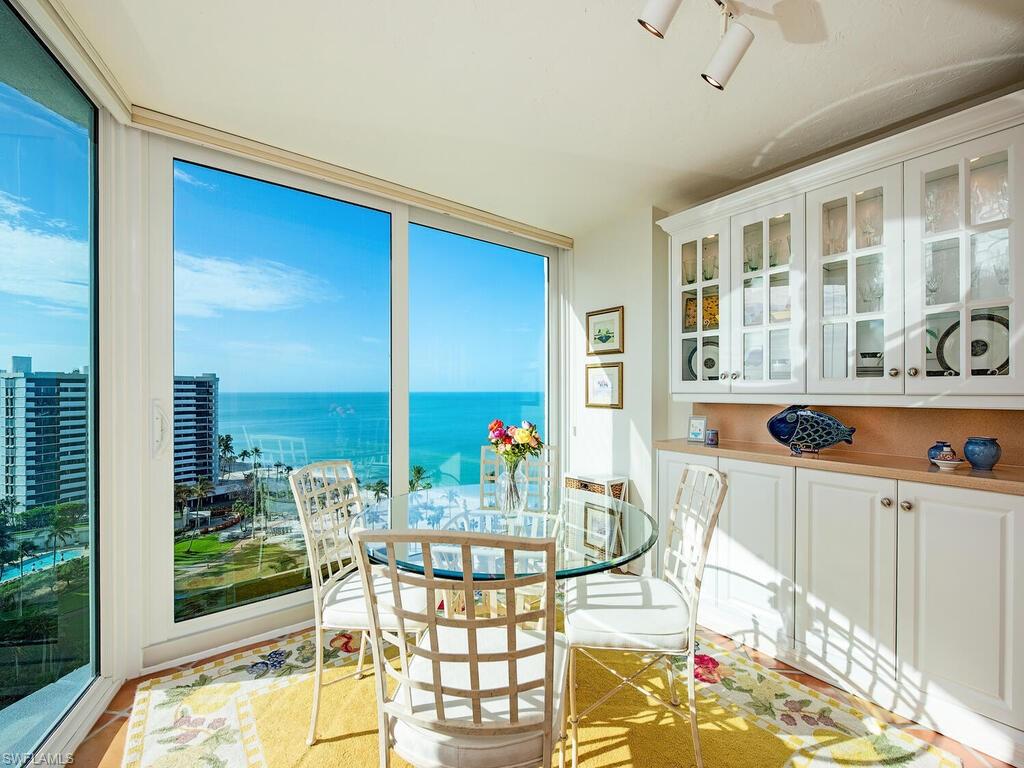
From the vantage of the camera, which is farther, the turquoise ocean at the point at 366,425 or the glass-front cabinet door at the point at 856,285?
the turquoise ocean at the point at 366,425

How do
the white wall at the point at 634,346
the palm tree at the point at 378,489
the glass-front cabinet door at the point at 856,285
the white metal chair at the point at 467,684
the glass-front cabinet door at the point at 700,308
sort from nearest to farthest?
1. the white metal chair at the point at 467,684
2. the glass-front cabinet door at the point at 856,285
3. the glass-front cabinet door at the point at 700,308
4. the palm tree at the point at 378,489
5. the white wall at the point at 634,346

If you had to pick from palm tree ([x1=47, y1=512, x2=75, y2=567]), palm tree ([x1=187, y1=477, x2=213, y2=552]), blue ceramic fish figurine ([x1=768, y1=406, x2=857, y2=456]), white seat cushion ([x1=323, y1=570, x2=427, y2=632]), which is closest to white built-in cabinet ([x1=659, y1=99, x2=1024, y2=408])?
blue ceramic fish figurine ([x1=768, y1=406, x2=857, y2=456])

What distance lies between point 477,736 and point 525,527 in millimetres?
1003

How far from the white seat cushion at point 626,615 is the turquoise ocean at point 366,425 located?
162cm

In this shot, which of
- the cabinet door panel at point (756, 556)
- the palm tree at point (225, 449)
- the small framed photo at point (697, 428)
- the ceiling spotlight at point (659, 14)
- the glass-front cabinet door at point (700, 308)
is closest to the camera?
the ceiling spotlight at point (659, 14)

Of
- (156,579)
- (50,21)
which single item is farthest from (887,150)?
(156,579)

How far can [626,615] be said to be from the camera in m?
1.78

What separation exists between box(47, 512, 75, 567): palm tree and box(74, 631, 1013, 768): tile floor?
691 mm

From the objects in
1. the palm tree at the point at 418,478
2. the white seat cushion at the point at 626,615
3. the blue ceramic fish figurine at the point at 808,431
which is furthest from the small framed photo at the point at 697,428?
the palm tree at the point at 418,478

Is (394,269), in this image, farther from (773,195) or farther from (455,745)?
(455,745)

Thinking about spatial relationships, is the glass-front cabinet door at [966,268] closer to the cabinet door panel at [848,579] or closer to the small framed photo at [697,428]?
the cabinet door panel at [848,579]

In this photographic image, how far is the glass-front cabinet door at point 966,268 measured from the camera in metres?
1.82

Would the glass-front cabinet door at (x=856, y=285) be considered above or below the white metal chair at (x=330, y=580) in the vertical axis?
above

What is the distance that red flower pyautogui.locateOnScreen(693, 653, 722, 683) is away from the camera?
7.36 feet
